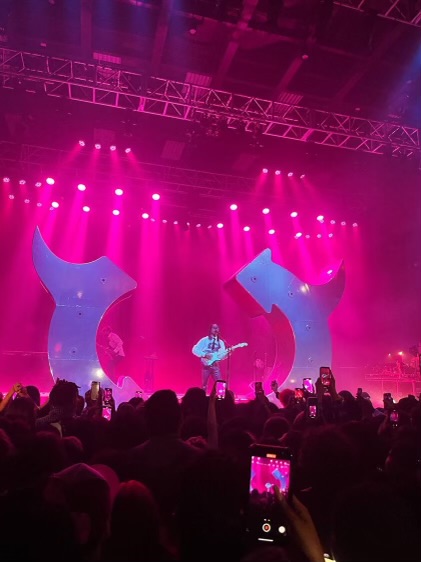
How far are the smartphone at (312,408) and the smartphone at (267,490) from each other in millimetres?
2517

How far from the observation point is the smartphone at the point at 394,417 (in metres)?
3.76

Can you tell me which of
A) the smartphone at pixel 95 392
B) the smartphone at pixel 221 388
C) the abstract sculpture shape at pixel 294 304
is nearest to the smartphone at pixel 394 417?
the smartphone at pixel 221 388

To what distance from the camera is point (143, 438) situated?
10.5 feet

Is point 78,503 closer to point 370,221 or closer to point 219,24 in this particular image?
point 219,24

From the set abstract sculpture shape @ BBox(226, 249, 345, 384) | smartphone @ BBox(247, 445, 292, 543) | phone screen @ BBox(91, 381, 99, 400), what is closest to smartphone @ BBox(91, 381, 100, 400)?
phone screen @ BBox(91, 381, 99, 400)

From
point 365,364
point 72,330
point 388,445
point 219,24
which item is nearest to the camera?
point 388,445

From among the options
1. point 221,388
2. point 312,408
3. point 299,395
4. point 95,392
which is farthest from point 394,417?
point 95,392

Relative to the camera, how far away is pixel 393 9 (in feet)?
22.4

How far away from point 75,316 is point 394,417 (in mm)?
8700

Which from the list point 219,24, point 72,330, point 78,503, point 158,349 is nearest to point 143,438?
point 78,503

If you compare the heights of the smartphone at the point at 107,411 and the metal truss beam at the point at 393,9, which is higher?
the metal truss beam at the point at 393,9

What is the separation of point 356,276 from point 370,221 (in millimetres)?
1881

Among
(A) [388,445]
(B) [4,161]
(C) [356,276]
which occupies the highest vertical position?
(B) [4,161]

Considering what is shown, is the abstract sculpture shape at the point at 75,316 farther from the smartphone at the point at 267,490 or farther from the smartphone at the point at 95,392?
the smartphone at the point at 267,490
